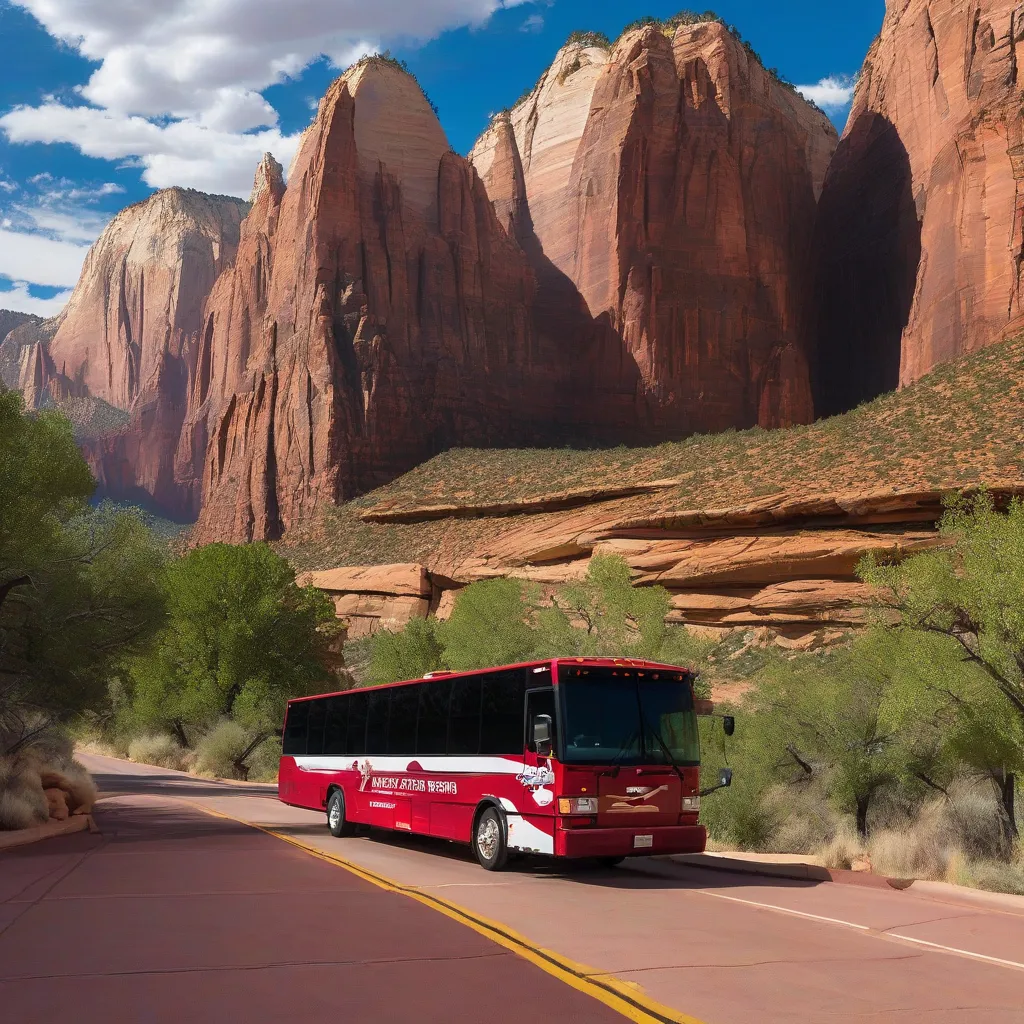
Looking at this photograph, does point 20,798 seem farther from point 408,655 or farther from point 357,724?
point 408,655

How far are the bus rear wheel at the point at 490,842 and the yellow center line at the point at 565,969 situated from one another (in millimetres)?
2217

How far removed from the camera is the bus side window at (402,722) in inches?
661

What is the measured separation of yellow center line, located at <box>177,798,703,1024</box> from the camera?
6.25m

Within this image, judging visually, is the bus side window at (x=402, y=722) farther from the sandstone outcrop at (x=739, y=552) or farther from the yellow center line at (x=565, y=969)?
the sandstone outcrop at (x=739, y=552)

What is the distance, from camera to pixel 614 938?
8789 millimetres

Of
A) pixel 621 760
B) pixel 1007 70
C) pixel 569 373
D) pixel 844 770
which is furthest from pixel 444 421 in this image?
pixel 621 760

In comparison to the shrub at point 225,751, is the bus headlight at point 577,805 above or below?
above

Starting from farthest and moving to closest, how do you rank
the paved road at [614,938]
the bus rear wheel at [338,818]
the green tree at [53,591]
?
the green tree at [53,591], the bus rear wheel at [338,818], the paved road at [614,938]

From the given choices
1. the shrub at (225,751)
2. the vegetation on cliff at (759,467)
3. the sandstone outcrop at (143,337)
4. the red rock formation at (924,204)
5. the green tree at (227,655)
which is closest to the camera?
the shrub at (225,751)

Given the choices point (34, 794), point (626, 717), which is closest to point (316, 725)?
point (34, 794)

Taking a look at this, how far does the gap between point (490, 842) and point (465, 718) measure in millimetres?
1805

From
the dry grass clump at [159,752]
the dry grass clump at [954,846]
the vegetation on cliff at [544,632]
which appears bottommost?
the dry grass clump at [159,752]

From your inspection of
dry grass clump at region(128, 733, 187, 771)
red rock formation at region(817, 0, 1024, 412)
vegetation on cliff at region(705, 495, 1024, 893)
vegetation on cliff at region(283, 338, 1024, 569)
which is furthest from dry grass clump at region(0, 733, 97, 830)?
red rock formation at region(817, 0, 1024, 412)

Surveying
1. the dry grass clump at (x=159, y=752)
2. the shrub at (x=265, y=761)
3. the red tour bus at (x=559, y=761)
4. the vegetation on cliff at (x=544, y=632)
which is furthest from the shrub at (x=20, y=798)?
the dry grass clump at (x=159, y=752)
